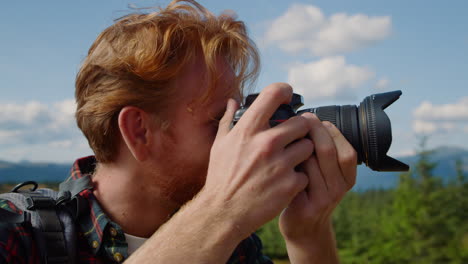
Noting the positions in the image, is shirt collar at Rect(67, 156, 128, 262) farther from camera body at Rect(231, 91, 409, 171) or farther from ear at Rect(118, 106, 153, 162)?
camera body at Rect(231, 91, 409, 171)

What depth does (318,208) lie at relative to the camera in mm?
1850

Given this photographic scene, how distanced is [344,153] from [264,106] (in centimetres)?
38

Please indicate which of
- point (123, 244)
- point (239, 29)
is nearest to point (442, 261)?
point (239, 29)

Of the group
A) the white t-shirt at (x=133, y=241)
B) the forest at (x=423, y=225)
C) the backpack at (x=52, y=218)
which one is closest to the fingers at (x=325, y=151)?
the white t-shirt at (x=133, y=241)

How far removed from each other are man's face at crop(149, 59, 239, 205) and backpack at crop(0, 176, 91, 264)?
14.8 inches

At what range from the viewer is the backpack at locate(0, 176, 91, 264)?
1.70 metres

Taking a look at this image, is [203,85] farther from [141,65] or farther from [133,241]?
[133,241]

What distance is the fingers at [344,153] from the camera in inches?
69.5

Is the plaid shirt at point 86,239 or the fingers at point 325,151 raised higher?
the fingers at point 325,151

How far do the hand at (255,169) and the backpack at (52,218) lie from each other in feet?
1.94

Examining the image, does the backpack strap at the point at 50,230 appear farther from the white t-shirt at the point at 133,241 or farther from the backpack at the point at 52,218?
the white t-shirt at the point at 133,241

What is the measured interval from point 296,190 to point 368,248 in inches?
223

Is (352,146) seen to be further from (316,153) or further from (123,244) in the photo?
(123,244)

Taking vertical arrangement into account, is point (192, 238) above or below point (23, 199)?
above
